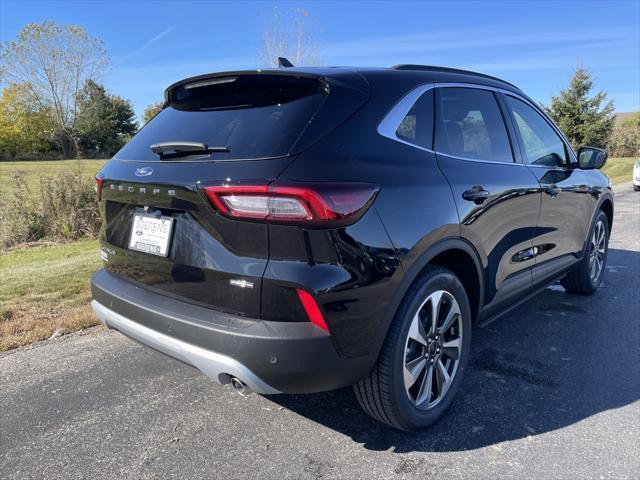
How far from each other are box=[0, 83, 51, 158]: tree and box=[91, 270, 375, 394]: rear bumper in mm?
55393

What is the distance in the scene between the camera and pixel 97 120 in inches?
2010

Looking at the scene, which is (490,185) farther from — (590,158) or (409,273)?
(590,158)

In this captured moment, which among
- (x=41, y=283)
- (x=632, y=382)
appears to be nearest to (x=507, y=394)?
(x=632, y=382)

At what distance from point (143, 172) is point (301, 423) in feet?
5.25

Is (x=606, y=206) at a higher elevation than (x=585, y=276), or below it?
higher

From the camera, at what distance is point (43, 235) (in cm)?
863

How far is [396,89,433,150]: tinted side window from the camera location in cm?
251

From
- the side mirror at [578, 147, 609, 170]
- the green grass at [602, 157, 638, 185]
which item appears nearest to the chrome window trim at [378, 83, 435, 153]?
the side mirror at [578, 147, 609, 170]

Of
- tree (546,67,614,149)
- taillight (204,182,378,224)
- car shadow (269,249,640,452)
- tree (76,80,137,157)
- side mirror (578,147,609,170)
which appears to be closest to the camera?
taillight (204,182,378,224)

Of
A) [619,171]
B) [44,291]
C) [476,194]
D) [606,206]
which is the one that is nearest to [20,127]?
[619,171]

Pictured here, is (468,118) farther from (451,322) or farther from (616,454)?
(616,454)

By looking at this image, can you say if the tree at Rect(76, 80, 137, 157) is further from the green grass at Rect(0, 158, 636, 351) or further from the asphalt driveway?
the asphalt driveway

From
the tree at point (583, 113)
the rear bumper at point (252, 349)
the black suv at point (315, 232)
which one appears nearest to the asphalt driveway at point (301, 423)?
the black suv at point (315, 232)

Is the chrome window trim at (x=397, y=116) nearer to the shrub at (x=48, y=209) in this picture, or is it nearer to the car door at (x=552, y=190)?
the car door at (x=552, y=190)
